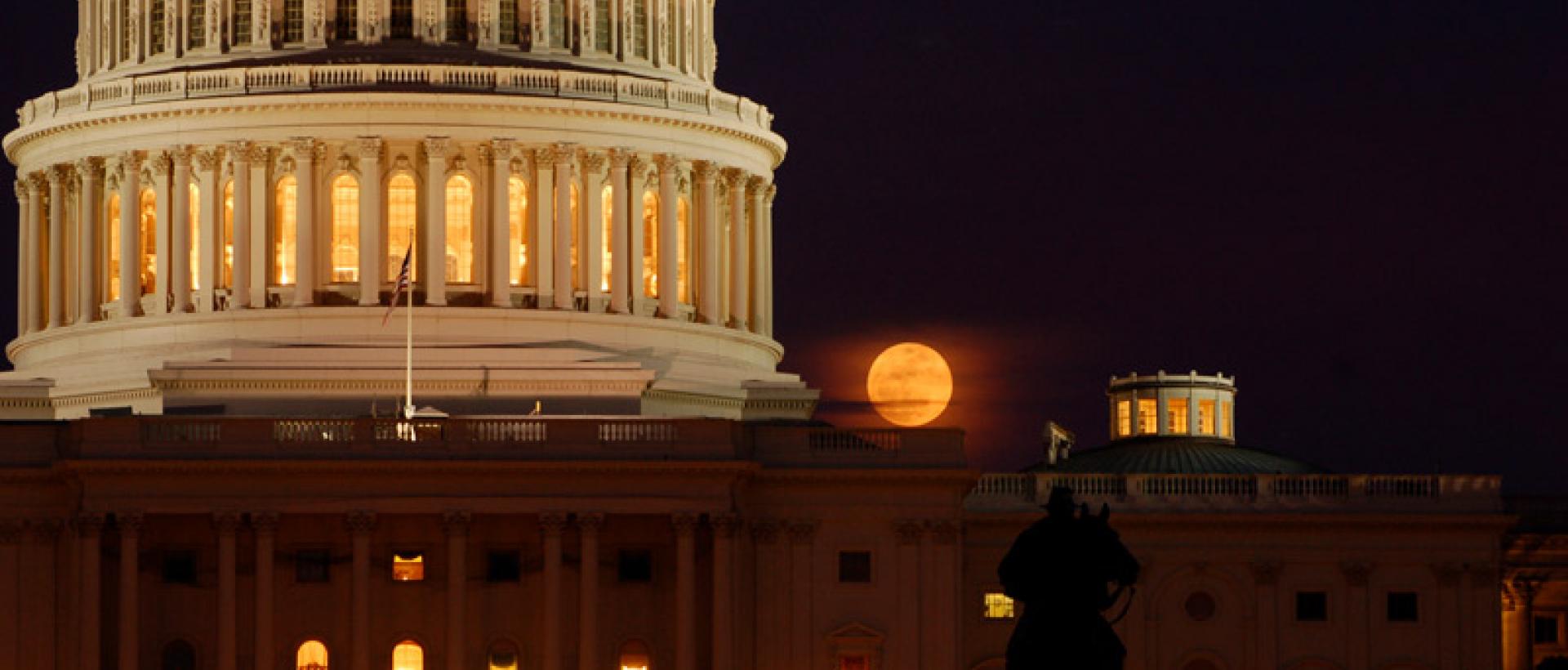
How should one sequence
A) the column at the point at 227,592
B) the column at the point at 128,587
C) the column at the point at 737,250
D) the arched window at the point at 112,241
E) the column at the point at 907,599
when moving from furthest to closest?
the column at the point at 737,250 → the arched window at the point at 112,241 → the column at the point at 907,599 → the column at the point at 227,592 → the column at the point at 128,587

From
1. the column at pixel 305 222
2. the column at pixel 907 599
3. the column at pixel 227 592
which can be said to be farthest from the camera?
the column at pixel 305 222

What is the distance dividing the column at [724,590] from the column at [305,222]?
1768 cm

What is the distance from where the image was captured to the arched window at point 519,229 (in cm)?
11656

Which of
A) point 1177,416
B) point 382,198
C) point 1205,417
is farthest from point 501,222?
point 1205,417

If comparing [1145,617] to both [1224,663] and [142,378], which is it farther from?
[142,378]

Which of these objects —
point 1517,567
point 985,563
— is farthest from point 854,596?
point 1517,567

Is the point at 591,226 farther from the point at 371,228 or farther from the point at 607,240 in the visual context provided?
the point at 371,228

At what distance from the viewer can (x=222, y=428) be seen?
334ft

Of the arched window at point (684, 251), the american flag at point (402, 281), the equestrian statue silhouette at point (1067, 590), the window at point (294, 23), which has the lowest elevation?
the equestrian statue silhouette at point (1067, 590)

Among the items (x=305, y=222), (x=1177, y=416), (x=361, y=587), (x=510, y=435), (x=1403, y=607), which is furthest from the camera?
(x=1177, y=416)

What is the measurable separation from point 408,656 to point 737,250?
21705mm

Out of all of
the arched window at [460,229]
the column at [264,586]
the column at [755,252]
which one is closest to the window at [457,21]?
the arched window at [460,229]

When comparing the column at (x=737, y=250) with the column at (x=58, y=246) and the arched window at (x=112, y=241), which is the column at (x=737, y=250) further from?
the column at (x=58, y=246)

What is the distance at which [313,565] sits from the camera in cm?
10294
